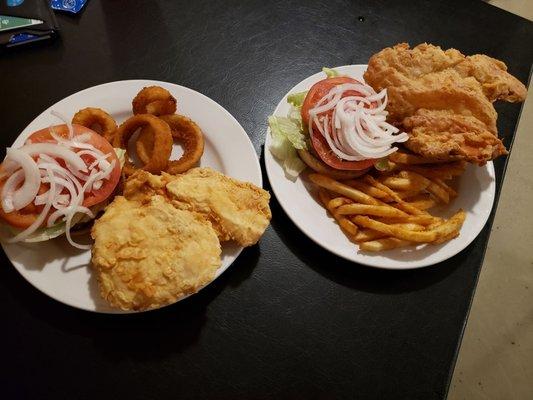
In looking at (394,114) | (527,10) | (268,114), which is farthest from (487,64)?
(527,10)

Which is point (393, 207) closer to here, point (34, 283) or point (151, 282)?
point (151, 282)

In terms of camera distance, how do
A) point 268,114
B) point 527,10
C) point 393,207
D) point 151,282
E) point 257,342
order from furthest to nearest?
point 527,10
point 268,114
point 393,207
point 257,342
point 151,282

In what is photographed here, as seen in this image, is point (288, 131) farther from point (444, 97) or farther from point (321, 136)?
point (444, 97)

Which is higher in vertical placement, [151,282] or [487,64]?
[487,64]

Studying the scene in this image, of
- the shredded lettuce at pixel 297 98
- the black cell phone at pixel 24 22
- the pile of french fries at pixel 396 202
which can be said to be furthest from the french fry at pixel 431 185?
the black cell phone at pixel 24 22

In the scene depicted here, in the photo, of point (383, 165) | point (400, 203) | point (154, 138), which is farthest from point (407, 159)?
point (154, 138)

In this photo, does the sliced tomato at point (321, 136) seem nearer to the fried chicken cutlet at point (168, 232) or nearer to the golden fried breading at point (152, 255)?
the fried chicken cutlet at point (168, 232)

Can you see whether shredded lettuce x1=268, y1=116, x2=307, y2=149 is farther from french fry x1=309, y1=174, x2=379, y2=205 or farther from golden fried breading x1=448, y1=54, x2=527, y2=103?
golden fried breading x1=448, y1=54, x2=527, y2=103

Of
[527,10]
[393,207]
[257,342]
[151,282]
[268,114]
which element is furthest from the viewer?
[527,10]
